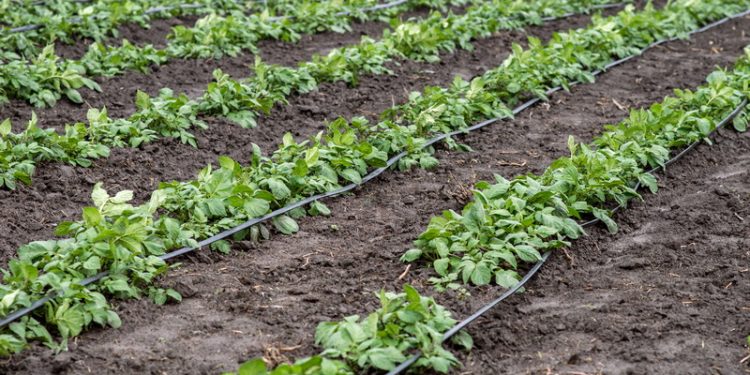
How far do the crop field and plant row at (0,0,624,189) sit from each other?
2 cm

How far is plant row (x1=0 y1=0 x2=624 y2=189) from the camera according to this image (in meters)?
6.25

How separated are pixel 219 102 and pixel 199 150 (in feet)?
1.73

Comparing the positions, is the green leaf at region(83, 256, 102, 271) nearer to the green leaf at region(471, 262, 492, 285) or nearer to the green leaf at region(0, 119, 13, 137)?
the green leaf at region(471, 262, 492, 285)

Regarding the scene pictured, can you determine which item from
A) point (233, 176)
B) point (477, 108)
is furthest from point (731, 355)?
point (477, 108)

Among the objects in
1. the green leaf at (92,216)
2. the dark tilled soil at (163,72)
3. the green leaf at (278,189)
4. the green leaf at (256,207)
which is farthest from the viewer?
the dark tilled soil at (163,72)

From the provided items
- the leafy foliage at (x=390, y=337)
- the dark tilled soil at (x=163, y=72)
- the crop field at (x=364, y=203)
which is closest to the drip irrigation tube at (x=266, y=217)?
the crop field at (x=364, y=203)

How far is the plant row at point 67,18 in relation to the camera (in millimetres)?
8516

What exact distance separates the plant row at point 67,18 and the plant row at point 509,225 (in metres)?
4.56

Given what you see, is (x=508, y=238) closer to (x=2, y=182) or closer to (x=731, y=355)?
(x=731, y=355)

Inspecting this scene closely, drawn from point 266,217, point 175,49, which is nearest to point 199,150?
point 266,217

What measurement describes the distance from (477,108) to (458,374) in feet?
11.8

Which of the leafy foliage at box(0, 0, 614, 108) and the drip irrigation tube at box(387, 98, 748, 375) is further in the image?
the leafy foliage at box(0, 0, 614, 108)

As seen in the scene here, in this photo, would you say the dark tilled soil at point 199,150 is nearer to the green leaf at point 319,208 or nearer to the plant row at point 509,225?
the green leaf at point 319,208

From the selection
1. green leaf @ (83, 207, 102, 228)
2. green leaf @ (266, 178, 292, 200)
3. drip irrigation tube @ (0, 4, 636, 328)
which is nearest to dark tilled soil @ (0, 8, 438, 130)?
drip irrigation tube @ (0, 4, 636, 328)
